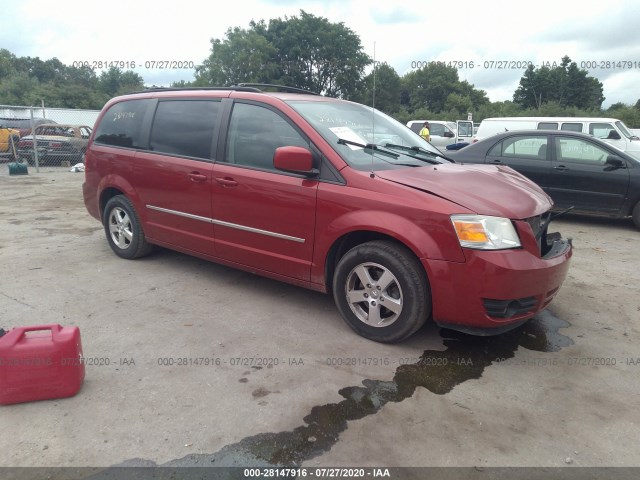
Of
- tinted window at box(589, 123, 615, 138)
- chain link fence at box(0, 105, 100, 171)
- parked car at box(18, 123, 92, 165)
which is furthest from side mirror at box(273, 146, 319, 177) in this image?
parked car at box(18, 123, 92, 165)

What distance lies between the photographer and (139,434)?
252cm

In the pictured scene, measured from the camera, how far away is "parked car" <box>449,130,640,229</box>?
7.38 metres

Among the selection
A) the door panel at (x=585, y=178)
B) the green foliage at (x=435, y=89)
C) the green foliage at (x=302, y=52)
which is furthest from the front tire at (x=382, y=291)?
the green foliage at (x=435, y=89)

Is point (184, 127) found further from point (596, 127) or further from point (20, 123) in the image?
point (20, 123)

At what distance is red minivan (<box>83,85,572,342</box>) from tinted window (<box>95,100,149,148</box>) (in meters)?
0.02

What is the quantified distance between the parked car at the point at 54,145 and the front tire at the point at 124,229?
11277 millimetres

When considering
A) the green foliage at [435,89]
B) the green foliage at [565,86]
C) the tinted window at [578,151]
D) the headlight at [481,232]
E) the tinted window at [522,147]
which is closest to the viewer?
the headlight at [481,232]

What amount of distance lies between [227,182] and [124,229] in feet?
6.01

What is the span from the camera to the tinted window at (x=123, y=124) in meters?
5.12

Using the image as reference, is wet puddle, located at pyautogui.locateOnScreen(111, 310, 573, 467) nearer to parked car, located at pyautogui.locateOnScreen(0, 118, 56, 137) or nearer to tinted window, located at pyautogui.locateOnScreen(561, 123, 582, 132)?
tinted window, located at pyautogui.locateOnScreen(561, 123, 582, 132)

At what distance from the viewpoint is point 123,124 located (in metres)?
5.28

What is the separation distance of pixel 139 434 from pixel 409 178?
7.75 feet

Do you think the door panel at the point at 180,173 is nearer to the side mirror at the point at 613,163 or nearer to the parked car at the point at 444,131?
the side mirror at the point at 613,163

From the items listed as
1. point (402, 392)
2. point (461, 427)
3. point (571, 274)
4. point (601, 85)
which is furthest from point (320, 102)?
point (601, 85)
